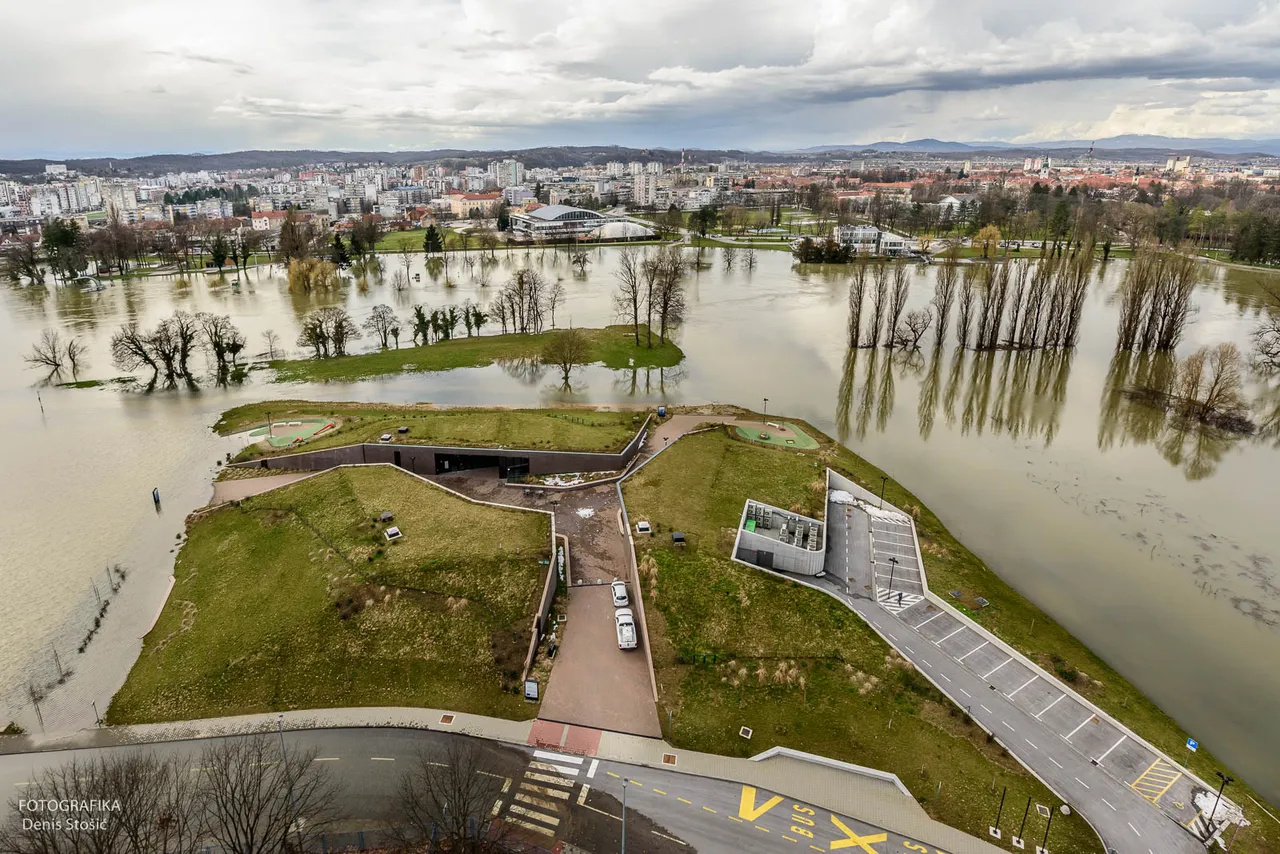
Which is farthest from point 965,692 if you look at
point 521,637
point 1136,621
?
point 521,637

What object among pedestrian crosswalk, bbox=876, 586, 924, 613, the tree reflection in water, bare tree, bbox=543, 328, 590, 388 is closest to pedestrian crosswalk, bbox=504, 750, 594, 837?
pedestrian crosswalk, bbox=876, 586, 924, 613

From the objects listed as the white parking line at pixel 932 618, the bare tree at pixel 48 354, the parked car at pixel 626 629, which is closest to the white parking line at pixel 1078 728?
the white parking line at pixel 932 618

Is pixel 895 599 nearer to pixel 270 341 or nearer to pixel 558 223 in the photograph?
pixel 270 341

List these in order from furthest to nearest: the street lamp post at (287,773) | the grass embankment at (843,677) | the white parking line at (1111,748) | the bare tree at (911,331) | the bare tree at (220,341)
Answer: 1. the bare tree at (911,331)
2. the bare tree at (220,341)
3. the white parking line at (1111,748)
4. the grass embankment at (843,677)
5. the street lamp post at (287,773)

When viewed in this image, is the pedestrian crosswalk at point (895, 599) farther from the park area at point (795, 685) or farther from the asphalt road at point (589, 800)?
the asphalt road at point (589, 800)

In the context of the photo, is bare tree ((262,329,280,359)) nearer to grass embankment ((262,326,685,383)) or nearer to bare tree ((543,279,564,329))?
grass embankment ((262,326,685,383))

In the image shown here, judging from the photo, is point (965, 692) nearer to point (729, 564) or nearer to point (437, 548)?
point (729, 564)

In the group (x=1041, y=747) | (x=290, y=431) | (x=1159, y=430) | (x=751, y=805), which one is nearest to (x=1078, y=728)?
(x=1041, y=747)
